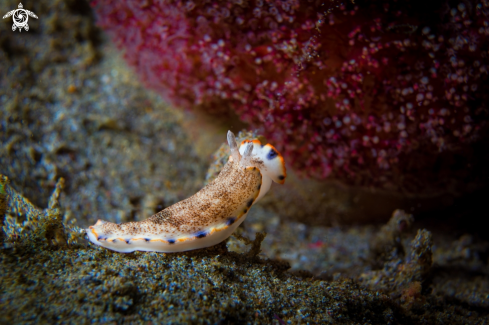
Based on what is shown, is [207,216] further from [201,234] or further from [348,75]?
[348,75]

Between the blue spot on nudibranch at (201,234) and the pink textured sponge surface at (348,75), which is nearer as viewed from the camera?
the blue spot on nudibranch at (201,234)

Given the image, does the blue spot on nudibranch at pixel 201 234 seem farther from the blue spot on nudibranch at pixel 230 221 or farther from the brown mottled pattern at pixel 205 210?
the blue spot on nudibranch at pixel 230 221

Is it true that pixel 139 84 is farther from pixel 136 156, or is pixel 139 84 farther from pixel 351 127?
pixel 351 127

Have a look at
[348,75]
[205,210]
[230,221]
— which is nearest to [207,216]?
[205,210]

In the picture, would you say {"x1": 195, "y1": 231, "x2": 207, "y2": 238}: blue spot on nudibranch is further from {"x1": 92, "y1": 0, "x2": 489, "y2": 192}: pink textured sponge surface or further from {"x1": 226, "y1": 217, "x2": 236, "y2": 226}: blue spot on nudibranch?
{"x1": 92, "y1": 0, "x2": 489, "y2": 192}: pink textured sponge surface

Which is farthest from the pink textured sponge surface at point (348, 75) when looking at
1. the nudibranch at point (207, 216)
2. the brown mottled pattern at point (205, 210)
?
the brown mottled pattern at point (205, 210)

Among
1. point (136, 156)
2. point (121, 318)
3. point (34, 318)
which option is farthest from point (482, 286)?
point (136, 156)
